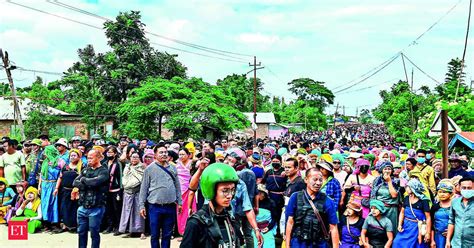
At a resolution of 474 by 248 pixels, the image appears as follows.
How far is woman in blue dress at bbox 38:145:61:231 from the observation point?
9359mm

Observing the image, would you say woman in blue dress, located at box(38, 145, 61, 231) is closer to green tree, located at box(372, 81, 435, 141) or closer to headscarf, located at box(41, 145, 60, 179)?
headscarf, located at box(41, 145, 60, 179)

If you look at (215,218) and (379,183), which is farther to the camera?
(379,183)

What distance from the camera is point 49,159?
9.35 metres

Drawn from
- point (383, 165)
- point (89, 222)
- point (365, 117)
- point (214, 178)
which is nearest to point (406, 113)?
point (383, 165)

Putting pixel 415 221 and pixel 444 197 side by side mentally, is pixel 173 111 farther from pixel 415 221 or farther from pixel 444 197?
pixel 444 197

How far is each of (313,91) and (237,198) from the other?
76.6 meters

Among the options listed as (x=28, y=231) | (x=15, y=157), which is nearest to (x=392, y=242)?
(x=28, y=231)

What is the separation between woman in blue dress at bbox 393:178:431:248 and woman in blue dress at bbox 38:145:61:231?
663 cm

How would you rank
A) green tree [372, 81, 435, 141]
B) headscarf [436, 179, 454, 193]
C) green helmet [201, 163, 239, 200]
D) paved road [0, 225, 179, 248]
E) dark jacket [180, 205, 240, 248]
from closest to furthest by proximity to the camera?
dark jacket [180, 205, 240, 248]
green helmet [201, 163, 239, 200]
headscarf [436, 179, 454, 193]
paved road [0, 225, 179, 248]
green tree [372, 81, 435, 141]

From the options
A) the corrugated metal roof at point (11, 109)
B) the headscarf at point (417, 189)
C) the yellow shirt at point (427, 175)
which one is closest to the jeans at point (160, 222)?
the headscarf at point (417, 189)

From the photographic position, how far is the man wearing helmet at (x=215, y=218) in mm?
2764

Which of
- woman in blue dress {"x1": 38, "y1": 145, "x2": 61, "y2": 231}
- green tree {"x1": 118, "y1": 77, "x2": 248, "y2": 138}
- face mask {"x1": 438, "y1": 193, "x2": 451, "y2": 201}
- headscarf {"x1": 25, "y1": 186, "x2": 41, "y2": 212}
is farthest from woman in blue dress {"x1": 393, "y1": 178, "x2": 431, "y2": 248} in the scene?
green tree {"x1": 118, "y1": 77, "x2": 248, "y2": 138}

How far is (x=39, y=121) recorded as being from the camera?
87.4 feet

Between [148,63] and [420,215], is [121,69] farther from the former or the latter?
[420,215]
